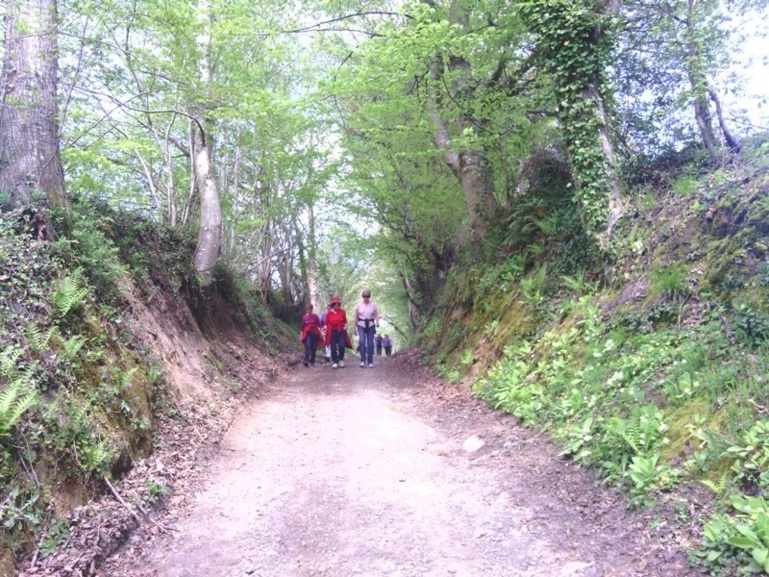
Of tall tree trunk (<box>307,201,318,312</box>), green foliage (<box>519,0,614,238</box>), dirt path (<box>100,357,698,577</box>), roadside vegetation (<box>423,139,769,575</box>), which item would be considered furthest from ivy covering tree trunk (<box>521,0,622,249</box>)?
tall tree trunk (<box>307,201,318,312</box>)

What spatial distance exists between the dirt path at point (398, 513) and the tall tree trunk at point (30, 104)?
415 centimetres

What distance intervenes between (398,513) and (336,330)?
9190 mm

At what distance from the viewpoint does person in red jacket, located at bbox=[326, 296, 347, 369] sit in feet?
43.5

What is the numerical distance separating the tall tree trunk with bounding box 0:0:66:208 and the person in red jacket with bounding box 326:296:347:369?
738cm

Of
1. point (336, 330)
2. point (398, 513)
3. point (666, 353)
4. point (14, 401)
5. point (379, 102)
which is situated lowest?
point (398, 513)

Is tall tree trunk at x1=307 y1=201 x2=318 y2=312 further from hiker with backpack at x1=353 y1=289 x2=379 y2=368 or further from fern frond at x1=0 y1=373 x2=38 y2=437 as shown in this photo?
fern frond at x1=0 y1=373 x2=38 y2=437

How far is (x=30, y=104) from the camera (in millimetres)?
6621

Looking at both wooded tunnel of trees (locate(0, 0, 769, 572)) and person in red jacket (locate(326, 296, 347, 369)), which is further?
person in red jacket (locate(326, 296, 347, 369))

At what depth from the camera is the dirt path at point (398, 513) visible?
142 inches

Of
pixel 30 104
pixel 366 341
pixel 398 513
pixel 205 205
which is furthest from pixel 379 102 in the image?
pixel 398 513

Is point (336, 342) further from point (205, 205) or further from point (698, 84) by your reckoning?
point (698, 84)

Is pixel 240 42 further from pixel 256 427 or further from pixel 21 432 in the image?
pixel 21 432

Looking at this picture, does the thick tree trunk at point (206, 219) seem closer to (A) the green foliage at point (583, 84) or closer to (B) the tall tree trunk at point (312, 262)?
(A) the green foliage at point (583, 84)

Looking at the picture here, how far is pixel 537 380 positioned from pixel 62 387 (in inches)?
220
